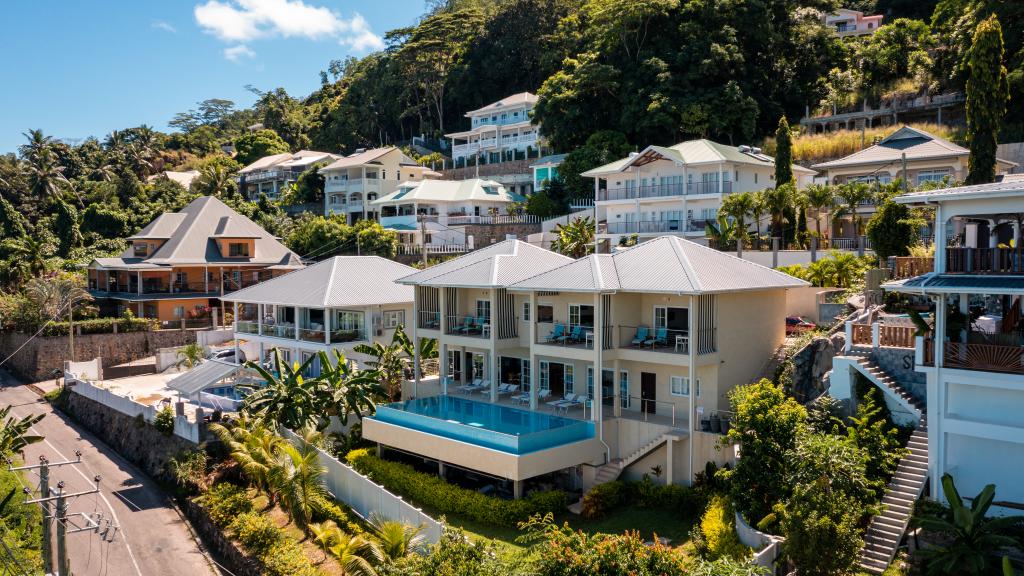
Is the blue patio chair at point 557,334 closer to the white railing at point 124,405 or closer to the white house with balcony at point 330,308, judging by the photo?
the white house with balcony at point 330,308

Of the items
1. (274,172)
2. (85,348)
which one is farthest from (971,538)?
(274,172)

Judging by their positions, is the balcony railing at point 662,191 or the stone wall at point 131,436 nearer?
the stone wall at point 131,436

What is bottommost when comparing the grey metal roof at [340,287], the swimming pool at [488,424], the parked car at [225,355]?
the swimming pool at [488,424]

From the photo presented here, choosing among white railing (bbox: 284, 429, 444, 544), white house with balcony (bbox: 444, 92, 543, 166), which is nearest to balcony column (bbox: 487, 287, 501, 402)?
white railing (bbox: 284, 429, 444, 544)

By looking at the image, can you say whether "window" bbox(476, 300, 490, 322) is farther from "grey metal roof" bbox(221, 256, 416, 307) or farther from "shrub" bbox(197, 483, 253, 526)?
"shrub" bbox(197, 483, 253, 526)

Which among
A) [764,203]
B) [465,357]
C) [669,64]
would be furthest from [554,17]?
[465,357]

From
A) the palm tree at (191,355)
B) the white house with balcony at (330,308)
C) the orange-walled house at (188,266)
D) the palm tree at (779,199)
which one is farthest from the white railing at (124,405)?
the palm tree at (779,199)
